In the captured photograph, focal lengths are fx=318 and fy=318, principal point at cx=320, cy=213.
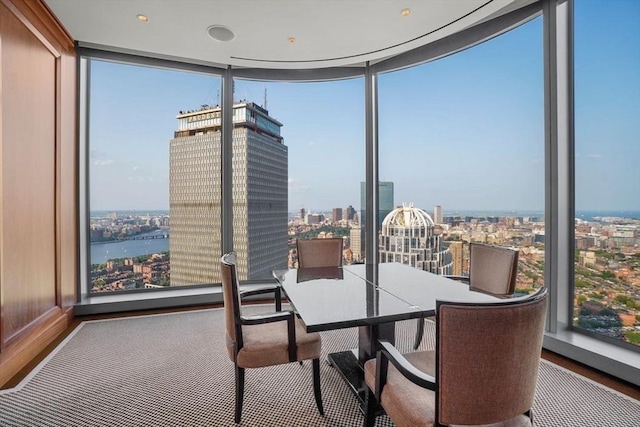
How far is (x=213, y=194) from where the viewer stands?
13.8 ft

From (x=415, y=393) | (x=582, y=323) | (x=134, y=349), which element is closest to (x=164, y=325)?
(x=134, y=349)

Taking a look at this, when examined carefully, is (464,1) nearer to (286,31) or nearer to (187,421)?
(286,31)

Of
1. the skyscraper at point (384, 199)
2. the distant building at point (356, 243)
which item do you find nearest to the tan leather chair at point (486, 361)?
the skyscraper at point (384, 199)

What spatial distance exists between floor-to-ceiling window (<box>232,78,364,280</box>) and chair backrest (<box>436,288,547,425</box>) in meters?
3.33

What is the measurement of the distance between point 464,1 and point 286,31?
1.60 metres

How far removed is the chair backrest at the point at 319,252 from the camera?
3.07 metres

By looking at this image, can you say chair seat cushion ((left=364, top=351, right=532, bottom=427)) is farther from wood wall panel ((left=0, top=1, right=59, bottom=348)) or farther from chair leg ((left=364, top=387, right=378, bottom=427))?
wood wall panel ((left=0, top=1, right=59, bottom=348))

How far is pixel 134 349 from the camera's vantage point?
281 cm

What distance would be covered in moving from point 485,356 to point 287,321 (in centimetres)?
106

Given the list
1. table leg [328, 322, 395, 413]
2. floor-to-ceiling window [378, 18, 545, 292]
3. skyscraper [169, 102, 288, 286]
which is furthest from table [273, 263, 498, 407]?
skyscraper [169, 102, 288, 286]

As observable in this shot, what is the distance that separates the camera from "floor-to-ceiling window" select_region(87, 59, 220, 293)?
3869 millimetres

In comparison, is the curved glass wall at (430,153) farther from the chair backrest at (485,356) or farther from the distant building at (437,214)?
the chair backrest at (485,356)

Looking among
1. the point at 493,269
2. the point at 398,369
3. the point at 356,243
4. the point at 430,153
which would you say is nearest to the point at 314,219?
the point at 356,243

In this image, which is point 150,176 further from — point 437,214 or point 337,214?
point 437,214
